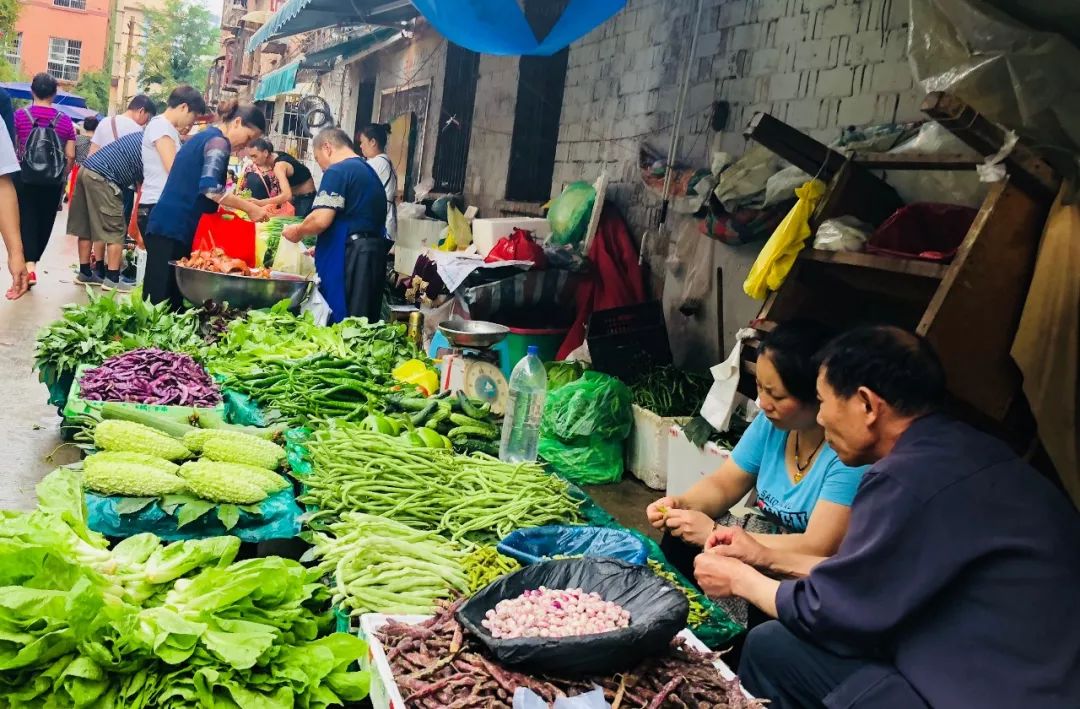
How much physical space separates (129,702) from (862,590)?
6.65 ft

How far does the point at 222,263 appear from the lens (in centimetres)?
751

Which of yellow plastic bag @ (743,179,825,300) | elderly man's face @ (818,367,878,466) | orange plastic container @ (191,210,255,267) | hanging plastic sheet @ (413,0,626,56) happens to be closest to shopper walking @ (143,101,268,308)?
orange plastic container @ (191,210,255,267)

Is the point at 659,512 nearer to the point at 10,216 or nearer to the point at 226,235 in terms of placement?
the point at 10,216

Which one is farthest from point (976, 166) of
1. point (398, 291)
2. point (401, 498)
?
point (398, 291)

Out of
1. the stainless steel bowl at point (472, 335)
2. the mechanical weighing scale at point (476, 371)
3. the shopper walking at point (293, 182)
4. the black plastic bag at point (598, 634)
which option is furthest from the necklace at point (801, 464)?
the shopper walking at point (293, 182)

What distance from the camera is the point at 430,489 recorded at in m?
4.14

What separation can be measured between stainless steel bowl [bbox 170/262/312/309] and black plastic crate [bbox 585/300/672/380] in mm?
2545

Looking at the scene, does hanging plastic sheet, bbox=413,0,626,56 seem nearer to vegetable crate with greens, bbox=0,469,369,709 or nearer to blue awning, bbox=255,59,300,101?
vegetable crate with greens, bbox=0,469,369,709

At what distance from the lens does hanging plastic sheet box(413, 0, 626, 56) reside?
682 cm

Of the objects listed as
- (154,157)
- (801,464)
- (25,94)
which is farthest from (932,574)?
(25,94)

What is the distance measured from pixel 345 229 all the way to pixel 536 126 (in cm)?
369

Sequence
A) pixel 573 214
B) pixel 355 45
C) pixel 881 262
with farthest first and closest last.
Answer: pixel 355 45 < pixel 573 214 < pixel 881 262

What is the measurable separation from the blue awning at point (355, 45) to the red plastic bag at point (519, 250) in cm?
788

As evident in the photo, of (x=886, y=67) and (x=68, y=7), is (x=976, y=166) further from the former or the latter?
(x=68, y=7)
